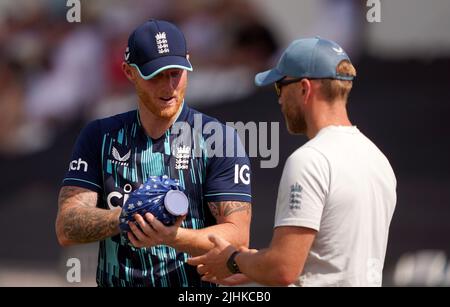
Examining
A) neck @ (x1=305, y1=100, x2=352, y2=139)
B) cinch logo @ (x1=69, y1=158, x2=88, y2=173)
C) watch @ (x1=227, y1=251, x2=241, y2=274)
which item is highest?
neck @ (x1=305, y1=100, x2=352, y2=139)

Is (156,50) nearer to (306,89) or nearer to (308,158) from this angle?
(306,89)

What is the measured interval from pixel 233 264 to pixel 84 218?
89 cm

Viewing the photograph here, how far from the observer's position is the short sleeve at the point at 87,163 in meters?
4.68

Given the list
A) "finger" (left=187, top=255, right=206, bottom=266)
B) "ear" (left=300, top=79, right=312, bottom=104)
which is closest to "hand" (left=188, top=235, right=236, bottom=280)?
"finger" (left=187, top=255, right=206, bottom=266)

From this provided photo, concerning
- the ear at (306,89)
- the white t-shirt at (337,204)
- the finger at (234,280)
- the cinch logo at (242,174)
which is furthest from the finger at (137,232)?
the ear at (306,89)

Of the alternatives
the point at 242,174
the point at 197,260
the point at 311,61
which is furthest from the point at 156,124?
the point at 311,61

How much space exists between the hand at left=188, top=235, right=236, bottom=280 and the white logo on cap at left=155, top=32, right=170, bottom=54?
101 cm

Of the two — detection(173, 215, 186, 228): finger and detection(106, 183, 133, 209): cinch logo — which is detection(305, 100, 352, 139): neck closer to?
detection(173, 215, 186, 228): finger

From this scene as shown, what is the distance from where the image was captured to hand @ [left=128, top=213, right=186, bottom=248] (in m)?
4.19

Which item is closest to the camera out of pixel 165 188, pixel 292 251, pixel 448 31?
pixel 292 251
